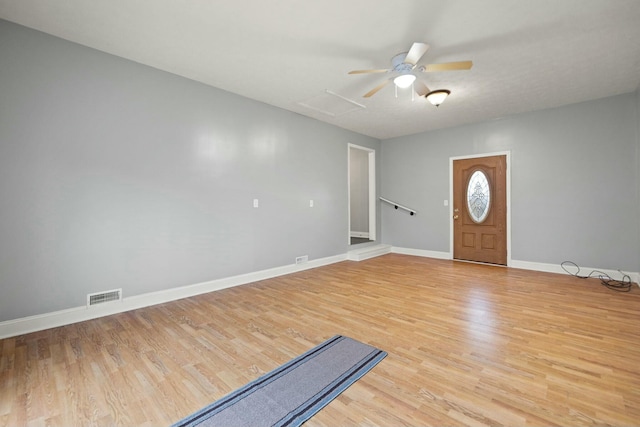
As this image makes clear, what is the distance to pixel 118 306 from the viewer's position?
10.2 ft

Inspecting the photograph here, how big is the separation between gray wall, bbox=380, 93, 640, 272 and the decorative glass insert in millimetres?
444

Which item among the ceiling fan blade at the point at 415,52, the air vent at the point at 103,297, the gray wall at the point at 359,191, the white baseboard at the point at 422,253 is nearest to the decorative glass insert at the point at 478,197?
the white baseboard at the point at 422,253

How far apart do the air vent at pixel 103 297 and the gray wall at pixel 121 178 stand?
0.06 m

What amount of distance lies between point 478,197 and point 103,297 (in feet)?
21.1

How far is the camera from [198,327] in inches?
108

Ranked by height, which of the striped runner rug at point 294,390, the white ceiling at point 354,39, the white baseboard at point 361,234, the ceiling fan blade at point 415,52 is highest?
the white ceiling at point 354,39

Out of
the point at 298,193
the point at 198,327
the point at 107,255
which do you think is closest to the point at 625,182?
the point at 298,193

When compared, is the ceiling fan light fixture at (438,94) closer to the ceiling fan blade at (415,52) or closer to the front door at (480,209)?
the ceiling fan blade at (415,52)

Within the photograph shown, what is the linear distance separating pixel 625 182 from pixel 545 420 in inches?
189

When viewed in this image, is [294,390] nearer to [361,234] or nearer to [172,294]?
[172,294]

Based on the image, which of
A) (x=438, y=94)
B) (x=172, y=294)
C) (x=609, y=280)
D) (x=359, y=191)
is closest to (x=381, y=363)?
(x=172, y=294)

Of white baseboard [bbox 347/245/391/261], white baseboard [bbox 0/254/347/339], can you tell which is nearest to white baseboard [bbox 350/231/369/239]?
white baseboard [bbox 347/245/391/261]

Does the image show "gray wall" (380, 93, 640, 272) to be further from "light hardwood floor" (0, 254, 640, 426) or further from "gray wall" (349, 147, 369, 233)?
"gray wall" (349, 147, 369, 233)

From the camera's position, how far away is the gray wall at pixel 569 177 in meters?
4.33
